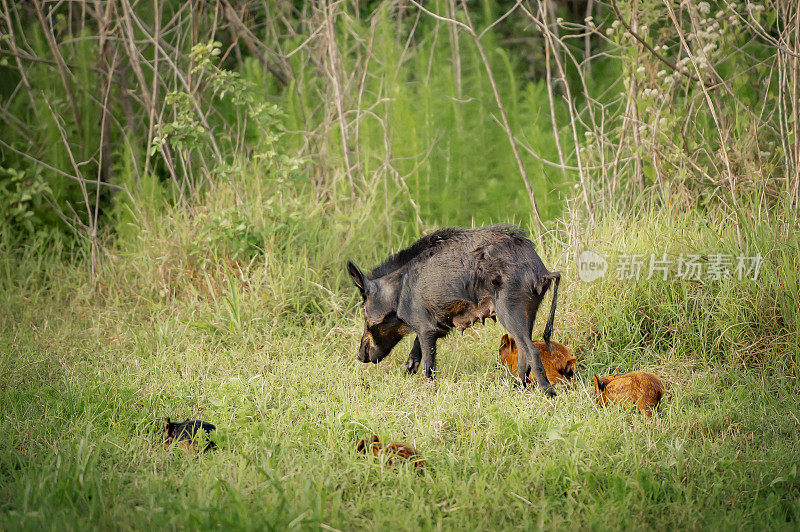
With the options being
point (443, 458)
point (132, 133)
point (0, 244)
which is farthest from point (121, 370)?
point (132, 133)

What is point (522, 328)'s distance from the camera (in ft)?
13.6

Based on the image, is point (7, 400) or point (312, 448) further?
point (7, 400)

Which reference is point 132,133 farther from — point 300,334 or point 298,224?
point 300,334

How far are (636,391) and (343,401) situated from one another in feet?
4.84

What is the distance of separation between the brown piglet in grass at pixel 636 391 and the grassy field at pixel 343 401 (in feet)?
0.29

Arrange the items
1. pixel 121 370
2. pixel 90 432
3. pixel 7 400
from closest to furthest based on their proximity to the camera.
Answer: pixel 90 432, pixel 7 400, pixel 121 370

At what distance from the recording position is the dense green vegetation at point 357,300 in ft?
10.5

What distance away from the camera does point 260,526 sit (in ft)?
9.09

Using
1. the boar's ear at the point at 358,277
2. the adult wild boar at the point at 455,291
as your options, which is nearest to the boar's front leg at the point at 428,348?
the adult wild boar at the point at 455,291

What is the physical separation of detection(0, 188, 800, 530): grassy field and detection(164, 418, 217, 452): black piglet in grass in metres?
0.06

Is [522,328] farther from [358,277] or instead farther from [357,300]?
[357,300]

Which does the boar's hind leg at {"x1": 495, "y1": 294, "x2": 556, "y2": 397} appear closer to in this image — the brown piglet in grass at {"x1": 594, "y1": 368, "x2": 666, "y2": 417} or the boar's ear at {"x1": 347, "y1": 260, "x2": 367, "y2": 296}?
the brown piglet in grass at {"x1": 594, "y1": 368, "x2": 666, "y2": 417}

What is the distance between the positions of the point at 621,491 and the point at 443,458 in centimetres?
76

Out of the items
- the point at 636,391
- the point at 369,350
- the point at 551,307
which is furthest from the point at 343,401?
the point at 636,391
